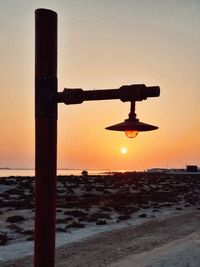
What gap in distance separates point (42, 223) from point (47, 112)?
2.94 feet

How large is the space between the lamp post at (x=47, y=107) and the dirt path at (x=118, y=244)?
335 inches

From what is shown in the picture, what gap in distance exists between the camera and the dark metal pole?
11.3 feet

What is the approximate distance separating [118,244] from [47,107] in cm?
1204

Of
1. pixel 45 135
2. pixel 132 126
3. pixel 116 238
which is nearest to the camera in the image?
pixel 45 135

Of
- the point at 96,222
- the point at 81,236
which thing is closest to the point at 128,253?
the point at 81,236

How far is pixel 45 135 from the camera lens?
11.6ft

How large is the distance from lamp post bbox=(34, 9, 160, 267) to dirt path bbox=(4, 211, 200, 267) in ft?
27.9

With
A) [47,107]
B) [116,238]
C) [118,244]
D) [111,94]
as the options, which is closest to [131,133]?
[111,94]

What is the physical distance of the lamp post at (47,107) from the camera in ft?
11.3

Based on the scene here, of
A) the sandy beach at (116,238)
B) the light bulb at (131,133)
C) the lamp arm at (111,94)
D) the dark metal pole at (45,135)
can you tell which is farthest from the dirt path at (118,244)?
the lamp arm at (111,94)

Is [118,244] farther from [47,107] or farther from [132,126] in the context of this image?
[47,107]

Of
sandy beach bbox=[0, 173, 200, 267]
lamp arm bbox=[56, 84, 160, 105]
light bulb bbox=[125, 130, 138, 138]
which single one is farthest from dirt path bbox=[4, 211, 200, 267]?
lamp arm bbox=[56, 84, 160, 105]

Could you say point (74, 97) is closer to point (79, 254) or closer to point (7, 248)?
point (79, 254)

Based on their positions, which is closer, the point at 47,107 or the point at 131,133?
the point at 47,107
